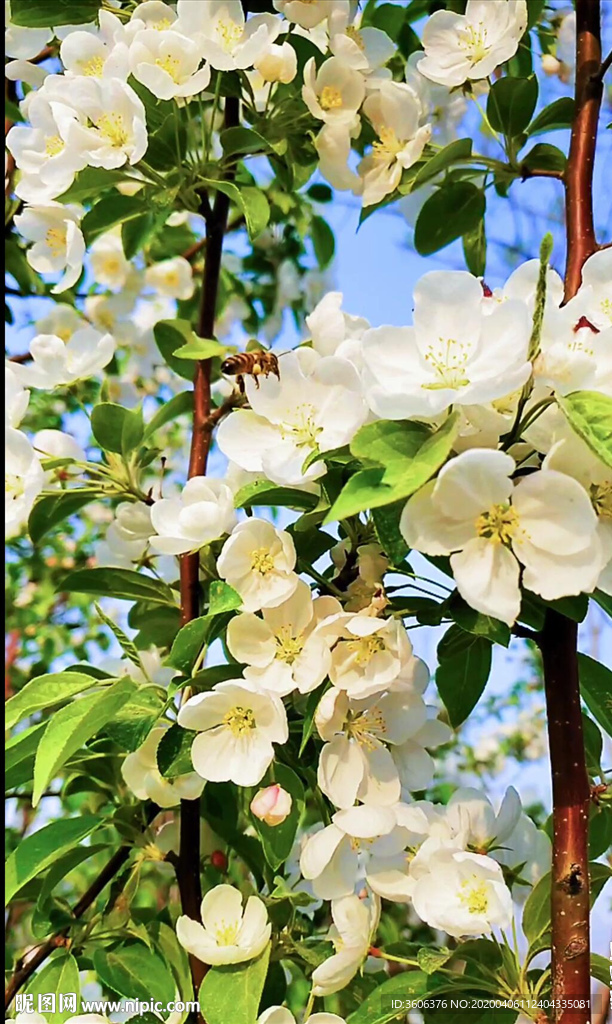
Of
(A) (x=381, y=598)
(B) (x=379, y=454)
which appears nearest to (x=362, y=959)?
(A) (x=381, y=598)

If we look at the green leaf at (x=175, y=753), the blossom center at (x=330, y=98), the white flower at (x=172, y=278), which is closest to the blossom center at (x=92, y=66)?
the blossom center at (x=330, y=98)

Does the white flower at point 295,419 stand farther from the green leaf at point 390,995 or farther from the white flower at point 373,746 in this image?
the green leaf at point 390,995

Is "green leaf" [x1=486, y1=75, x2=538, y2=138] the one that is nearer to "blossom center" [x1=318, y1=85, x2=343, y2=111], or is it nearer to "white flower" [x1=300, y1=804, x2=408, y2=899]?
"blossom center" [x1=318, y1=85, x2=343, y2=111]

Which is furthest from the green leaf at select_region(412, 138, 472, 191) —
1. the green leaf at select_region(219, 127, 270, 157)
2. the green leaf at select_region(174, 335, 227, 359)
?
the green leaf at select_region(174, 335, 227, 359)

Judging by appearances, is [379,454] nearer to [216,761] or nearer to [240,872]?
[216,761]

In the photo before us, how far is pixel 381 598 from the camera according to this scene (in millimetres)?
701

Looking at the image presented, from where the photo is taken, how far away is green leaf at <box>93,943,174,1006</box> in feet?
2.78

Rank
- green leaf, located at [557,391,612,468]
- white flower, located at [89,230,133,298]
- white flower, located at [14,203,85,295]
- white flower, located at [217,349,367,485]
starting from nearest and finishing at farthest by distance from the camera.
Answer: green leaf, located at [557,391,612,468], white flower, located at [217,349,367,485], white flower, located at [14,203,85,295], white flower, located at [89,230,133,298]

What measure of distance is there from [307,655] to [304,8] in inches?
26.8

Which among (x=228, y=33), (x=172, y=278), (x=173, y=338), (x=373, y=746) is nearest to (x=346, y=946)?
(x=373, y=746)

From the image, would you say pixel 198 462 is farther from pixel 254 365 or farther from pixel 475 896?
pixel 475 896

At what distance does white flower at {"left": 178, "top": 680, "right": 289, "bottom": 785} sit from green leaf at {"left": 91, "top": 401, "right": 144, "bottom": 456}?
0.33m

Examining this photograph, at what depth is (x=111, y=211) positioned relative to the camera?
1049 mm

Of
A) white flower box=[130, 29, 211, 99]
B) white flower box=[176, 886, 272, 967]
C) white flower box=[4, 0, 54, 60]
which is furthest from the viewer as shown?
white flower box=[4, 0, 54, 60]
